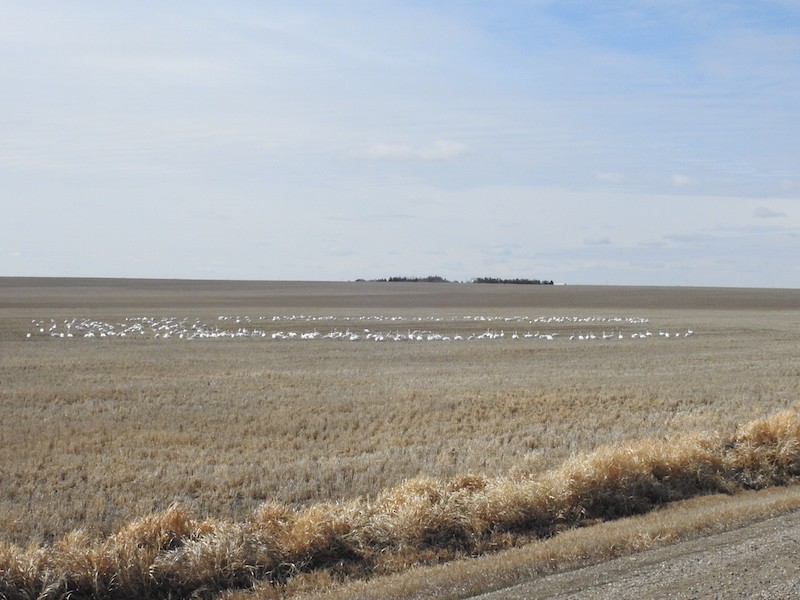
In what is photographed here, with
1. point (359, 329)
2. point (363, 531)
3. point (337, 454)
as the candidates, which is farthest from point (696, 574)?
point (359, 329)

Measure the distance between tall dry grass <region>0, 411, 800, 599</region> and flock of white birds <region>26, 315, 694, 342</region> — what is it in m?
31.9

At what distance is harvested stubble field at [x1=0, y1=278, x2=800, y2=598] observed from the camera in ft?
30.0

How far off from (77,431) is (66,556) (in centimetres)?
948

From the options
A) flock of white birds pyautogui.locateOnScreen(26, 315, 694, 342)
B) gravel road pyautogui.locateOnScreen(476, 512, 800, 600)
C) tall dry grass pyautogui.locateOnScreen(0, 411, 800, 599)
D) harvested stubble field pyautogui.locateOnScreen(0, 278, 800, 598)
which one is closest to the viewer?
gravel road pyautogui.locateOnScreen(476, 512, 800, 600)

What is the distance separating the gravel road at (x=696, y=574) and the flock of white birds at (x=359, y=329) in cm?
3552

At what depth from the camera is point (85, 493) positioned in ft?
40.4

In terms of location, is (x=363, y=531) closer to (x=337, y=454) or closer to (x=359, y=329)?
(x=337, y=454)

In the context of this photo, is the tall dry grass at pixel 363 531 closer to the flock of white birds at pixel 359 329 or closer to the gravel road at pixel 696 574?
the gravel road at pixel 696 574

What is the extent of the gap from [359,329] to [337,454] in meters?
38.8

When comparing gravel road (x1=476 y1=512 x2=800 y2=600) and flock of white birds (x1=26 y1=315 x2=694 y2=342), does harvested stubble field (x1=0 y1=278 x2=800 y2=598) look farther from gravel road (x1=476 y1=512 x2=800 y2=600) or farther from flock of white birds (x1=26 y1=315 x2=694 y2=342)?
flock of white birds (x1=26 y1=315 x2=694 y2=342)

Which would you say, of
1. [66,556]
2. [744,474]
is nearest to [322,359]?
[744,474]

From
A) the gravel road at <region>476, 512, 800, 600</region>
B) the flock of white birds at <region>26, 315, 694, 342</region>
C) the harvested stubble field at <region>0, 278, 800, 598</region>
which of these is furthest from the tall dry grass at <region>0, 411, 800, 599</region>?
the flock of white birds at <region>26, 315, 694, 342</region>

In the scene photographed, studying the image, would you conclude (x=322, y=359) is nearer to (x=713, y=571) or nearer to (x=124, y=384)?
(x=124, y=384)

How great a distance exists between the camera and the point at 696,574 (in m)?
7.09
